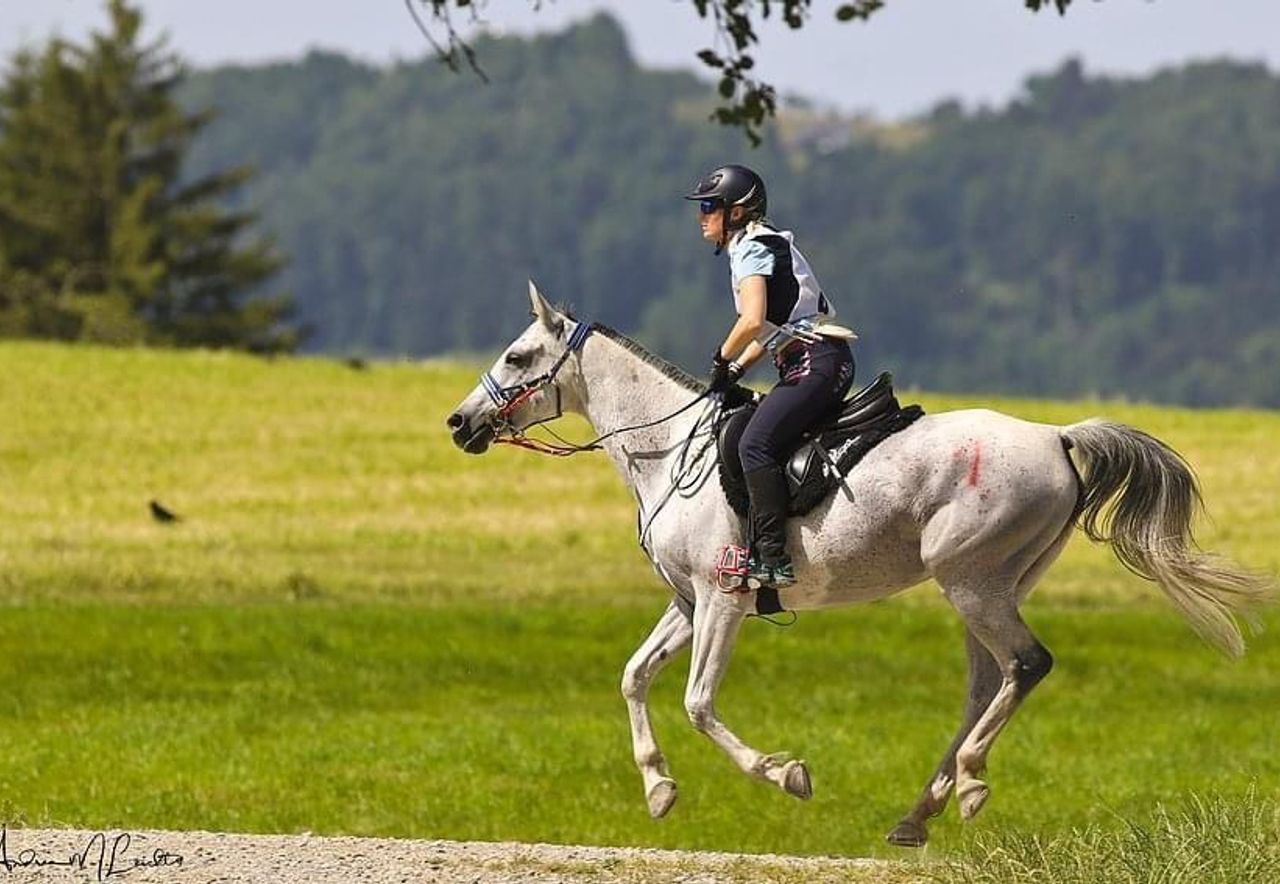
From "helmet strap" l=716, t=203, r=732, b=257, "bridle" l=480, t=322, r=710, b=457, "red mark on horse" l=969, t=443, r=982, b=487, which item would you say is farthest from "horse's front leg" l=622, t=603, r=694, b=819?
"helmet strap" l=716, t=203, r=732, b=257

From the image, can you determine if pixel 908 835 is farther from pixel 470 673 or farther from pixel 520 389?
pixel 470 673

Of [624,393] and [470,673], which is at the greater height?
[624,393]

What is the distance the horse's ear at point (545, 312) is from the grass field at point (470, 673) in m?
3.15

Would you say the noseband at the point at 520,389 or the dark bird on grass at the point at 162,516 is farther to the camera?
the dark bird on grass at the point at 162,516

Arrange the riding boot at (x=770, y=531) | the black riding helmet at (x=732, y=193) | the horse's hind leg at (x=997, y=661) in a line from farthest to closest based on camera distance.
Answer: the black riding helmet at (x=732, y=193) → the riding boot at (x=770, y=531) → the horse's hind leg at (x=997, y=661)

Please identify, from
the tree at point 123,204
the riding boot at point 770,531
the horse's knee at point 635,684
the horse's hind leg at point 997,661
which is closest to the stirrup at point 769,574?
the riding boot at point 770,531

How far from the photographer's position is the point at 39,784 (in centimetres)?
1961

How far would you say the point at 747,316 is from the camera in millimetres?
12000

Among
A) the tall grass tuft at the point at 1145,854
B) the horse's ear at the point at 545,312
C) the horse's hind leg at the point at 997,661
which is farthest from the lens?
the horse's ear at the point at 545,312

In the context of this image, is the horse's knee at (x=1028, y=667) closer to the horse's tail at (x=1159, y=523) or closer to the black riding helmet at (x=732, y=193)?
the horse's tail at (x=1159, y=523)

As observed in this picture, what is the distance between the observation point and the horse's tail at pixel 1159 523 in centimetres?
1219

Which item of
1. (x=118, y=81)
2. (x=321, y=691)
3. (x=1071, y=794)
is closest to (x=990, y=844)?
(x=1071, y=794)

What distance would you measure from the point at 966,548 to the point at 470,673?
15.3 metres

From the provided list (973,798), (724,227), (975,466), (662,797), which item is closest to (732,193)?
(724,227)
